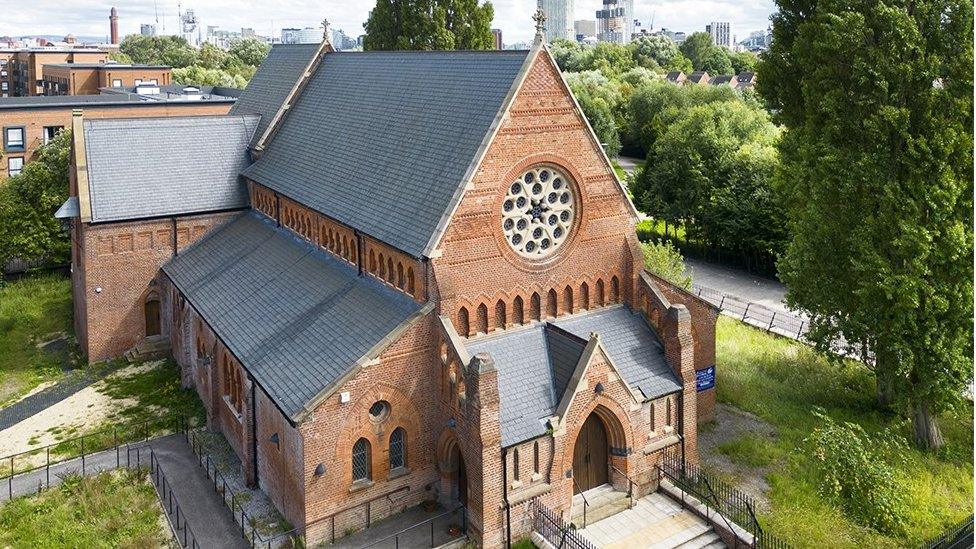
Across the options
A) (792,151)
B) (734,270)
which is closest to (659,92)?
(734,270)

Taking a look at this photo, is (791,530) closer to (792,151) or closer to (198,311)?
(792,151)

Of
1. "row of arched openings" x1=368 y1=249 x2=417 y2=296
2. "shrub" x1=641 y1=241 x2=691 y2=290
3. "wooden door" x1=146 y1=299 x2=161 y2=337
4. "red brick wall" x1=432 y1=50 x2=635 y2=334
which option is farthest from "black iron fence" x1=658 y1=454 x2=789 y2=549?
"wooden door" x1=146 y1=299 x2=161 y2=337

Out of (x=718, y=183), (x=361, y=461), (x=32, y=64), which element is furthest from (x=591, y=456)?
(x=32, y=64)

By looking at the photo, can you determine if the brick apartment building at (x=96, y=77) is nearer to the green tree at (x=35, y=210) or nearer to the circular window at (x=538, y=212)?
the green tree at (x=35, y=210)

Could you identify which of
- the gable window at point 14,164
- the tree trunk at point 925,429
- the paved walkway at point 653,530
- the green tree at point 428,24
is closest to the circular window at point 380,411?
the paved walkway at point 653,530

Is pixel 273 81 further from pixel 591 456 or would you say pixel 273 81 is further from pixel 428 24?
pixel 591 456

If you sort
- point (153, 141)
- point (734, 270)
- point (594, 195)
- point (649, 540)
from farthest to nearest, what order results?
point (734, 270) → point (153, 141) → point (594, 195) → point (649, 540)

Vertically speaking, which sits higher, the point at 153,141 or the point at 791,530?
the point at 153,141
